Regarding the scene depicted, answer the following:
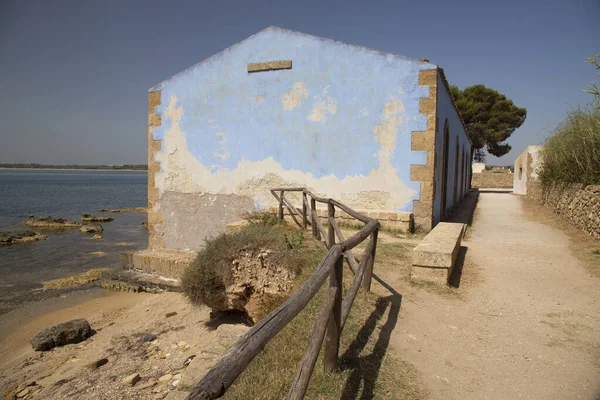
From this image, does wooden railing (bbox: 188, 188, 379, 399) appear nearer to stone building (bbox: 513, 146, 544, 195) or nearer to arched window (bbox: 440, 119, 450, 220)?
arched window (bbox: 440, 119, 450, 220)

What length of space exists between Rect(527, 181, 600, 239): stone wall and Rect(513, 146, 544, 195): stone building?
6947 mm

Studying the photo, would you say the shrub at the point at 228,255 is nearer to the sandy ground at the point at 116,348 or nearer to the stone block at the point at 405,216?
the sandy ground at the point at 116,348

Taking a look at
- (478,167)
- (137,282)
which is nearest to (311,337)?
(137,282)

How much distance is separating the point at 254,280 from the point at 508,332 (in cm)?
345

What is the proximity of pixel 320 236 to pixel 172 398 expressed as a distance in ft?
14.1

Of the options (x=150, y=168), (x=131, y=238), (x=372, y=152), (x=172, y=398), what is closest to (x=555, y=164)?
(x=372, y=152)

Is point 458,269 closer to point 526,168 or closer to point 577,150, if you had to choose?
point 577,150

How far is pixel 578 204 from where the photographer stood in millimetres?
8883

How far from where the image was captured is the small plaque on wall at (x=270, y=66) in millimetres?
8844

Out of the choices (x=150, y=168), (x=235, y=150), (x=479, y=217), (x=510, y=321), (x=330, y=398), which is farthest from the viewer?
(x=479, y=217)

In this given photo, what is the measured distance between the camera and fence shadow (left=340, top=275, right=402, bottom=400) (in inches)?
99.3

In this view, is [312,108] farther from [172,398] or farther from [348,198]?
[172,398]

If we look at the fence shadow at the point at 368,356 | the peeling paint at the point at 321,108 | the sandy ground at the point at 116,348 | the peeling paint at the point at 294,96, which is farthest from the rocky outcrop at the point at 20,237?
the fence shadow at the point at 368,356

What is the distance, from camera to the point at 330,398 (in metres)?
2.37
